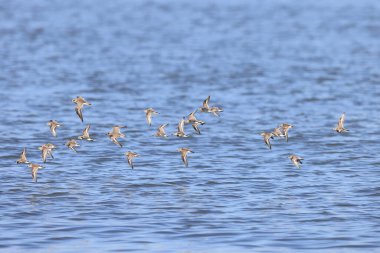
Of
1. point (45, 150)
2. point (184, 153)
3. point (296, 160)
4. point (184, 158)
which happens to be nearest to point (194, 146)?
point (184, 158)

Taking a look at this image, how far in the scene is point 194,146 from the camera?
41469 millimetres

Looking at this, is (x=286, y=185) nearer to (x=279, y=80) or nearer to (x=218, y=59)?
(x=279, y=80)

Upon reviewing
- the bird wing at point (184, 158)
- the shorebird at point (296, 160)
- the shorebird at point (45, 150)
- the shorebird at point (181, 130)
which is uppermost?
the shorebird at point (181, 130)

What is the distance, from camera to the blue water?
27.7m

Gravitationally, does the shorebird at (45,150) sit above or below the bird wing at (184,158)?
above

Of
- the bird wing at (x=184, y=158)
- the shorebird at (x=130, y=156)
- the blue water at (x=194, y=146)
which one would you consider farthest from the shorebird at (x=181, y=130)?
the shorebird at (x=130, y=156)

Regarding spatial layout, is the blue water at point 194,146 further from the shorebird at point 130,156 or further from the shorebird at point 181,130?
the shorebird at point 181,130

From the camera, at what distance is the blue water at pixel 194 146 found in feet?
90.7

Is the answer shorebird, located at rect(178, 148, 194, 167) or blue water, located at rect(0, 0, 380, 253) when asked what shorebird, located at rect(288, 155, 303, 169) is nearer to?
blue water, located at rect(0, 0, 380, 253)

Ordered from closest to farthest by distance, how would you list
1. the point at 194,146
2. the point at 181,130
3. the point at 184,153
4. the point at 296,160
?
the point at 184,153, the point at 296,160, the point at 181,130, the point at 194,146

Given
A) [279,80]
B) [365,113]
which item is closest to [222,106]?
[365,113]

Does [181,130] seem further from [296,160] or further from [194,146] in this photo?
[194,146]

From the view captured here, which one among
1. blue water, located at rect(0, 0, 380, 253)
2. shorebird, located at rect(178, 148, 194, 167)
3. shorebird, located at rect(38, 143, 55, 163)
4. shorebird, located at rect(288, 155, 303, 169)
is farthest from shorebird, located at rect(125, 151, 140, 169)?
shorebird, located at rect(288, 155, 303, 169)

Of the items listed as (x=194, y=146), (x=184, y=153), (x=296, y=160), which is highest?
(x=194, y=146)
